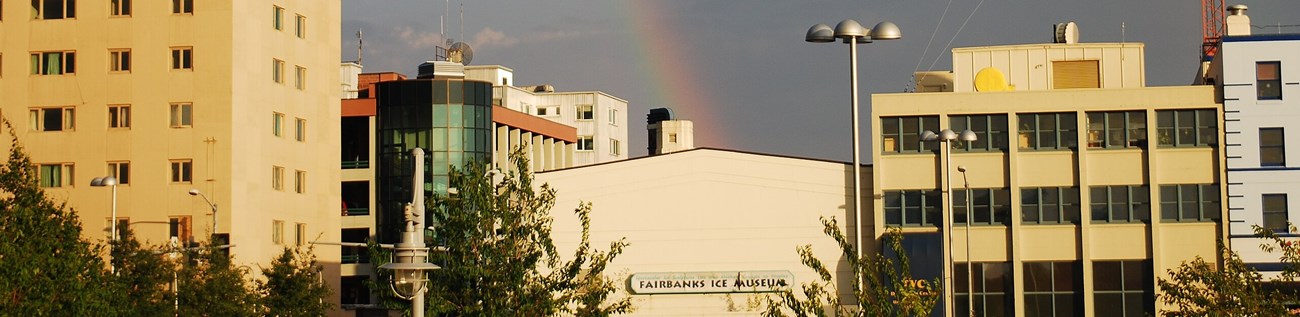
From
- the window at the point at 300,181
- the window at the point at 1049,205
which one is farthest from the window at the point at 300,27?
the window at the point at 1049,205

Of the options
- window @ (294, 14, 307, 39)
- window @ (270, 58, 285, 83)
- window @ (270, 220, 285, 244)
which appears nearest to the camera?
window @ (270, 220, 285, 244)

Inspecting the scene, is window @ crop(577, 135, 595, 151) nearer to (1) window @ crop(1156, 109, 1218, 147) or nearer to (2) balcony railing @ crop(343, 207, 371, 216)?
(2) balcony railing @ crop(343, 207, 371, 216)

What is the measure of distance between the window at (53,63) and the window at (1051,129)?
44.9 m

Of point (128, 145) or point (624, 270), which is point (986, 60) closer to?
point (624, 270)

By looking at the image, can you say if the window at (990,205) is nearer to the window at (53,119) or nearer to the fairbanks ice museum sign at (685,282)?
the fairbanks ice museum sign at (685,282)

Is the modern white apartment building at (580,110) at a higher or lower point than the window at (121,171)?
higher

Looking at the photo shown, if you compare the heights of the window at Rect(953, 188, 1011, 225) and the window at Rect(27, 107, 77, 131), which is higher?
the window at Rect(27, 107, 77, 131)

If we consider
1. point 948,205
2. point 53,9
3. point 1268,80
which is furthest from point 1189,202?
point 53,9

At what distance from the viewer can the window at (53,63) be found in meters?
91.8

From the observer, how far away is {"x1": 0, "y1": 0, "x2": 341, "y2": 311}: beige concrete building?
90.6 m

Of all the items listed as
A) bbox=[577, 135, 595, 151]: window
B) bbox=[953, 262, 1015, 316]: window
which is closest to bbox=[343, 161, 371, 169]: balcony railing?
bbox=[577, 135, 595, 151]: window

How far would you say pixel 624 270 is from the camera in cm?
8888

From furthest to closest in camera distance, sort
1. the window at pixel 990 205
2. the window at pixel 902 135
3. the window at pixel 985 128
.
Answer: the window at pixel 902 135, the window at pixel 990 205, the window at pixel 985 128

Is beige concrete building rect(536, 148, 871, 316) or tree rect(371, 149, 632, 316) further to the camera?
beige concrete building rect(536, 148, 871, 316)
